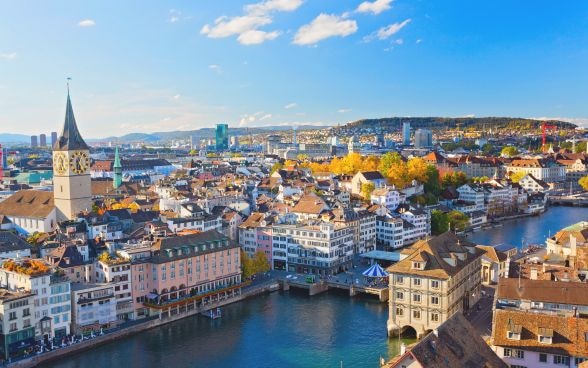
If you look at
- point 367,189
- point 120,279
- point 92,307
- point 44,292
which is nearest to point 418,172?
point 367,189

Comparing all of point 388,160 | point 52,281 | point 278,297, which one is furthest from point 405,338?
point 388,160

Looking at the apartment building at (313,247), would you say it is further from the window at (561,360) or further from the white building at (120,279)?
the window at (561,360)

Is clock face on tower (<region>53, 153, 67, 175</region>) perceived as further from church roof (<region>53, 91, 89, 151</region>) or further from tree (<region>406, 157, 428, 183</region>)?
tree (<region>406, 157, 428, 183</region>)

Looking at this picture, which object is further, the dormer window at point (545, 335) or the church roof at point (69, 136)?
the church roof at point (69, 136)

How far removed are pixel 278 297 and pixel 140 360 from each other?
54.0ft

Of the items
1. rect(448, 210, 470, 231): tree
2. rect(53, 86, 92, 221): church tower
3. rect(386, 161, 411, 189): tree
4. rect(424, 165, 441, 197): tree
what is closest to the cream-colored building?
rect(448, 210, 470, 231): tree

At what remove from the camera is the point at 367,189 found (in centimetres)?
8906

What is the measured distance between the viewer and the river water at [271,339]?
37812mm

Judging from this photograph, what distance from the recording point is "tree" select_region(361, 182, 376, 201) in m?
87.9

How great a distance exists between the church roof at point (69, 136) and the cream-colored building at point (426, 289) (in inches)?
1631

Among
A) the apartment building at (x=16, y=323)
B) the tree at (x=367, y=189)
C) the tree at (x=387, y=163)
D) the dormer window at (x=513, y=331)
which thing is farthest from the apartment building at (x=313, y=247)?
the tree at (x=387, y=163)

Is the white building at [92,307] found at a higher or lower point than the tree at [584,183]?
lower

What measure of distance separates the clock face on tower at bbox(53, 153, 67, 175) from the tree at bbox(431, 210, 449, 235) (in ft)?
146

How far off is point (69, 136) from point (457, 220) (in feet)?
158
